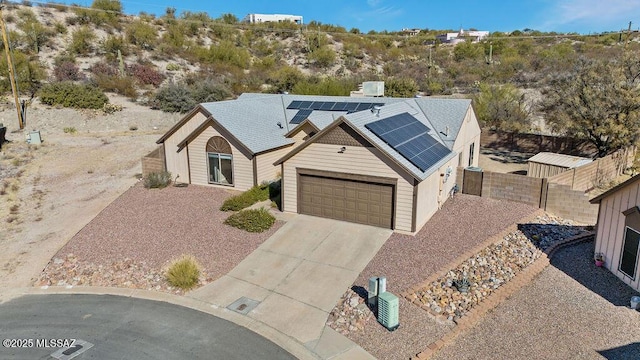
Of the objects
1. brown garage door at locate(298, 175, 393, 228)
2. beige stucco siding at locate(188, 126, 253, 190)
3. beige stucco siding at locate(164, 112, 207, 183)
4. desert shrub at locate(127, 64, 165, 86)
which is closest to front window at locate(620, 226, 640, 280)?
brown garage door at locate(298, 175, 393, 228)

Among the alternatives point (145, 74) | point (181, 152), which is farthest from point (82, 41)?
point (181, 152)

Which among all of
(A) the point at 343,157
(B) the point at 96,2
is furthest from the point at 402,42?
(A) the point at 343,157

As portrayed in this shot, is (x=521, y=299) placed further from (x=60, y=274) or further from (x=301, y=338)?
(x=60, y=274)

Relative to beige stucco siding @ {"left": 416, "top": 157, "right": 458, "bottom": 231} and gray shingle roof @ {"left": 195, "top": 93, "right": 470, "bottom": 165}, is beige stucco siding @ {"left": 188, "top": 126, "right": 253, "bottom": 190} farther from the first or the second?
beige stucco siding @ {"left": 416, "top": 157, "right": 458, "bottom": 231}

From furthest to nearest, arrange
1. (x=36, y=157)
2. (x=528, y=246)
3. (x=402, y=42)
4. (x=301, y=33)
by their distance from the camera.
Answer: (x=402, y=42) → (x=301, y=33) → (x=36, y=157) → (x=528, y=246)

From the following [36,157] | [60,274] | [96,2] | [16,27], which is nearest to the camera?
[60,274]

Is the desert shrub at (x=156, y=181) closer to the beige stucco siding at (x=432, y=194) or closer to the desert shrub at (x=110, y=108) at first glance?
the beige stucco siding at (x=432, y=194)
